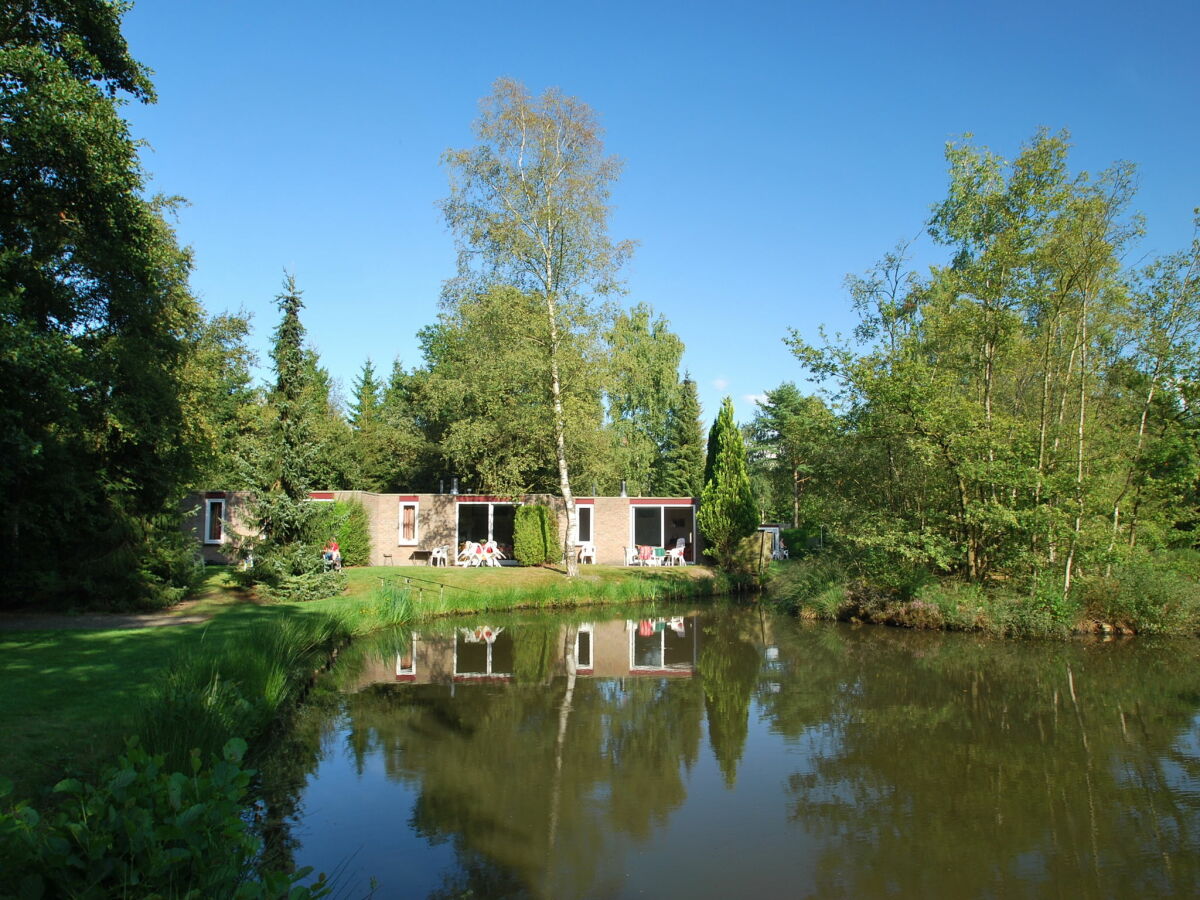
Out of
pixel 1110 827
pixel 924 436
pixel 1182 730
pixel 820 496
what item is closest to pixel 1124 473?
pixel 924 436

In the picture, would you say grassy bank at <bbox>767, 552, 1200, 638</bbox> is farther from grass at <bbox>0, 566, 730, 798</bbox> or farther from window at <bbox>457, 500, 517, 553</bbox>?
window at <bbox>457, 500, 517, 553</bbox>

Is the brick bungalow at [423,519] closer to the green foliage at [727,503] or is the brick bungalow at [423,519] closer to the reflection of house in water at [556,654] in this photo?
the green foliage at [727,503]

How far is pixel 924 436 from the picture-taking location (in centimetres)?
1455

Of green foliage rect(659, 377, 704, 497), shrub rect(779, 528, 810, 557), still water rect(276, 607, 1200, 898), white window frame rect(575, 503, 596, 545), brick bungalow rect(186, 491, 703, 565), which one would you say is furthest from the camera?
green foliage rect(659, 377, 704, 497)

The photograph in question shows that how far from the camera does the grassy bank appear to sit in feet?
45.0

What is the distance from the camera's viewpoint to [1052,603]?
1366cm

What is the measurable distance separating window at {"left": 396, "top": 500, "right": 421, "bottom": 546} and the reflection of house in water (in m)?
8.79

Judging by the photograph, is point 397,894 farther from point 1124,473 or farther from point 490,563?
point 490,563

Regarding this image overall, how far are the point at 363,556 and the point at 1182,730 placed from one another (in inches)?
717

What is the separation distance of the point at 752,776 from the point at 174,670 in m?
5.12

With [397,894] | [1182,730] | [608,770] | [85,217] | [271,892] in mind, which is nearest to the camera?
[271,892]

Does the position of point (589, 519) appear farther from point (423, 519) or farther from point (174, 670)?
point (174, 670)

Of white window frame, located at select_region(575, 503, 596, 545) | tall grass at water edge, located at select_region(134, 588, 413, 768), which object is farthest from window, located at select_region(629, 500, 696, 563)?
tall grass at water edge, located at select_region(134, 588, 413, 768)

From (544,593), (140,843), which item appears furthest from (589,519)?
(140,843)
